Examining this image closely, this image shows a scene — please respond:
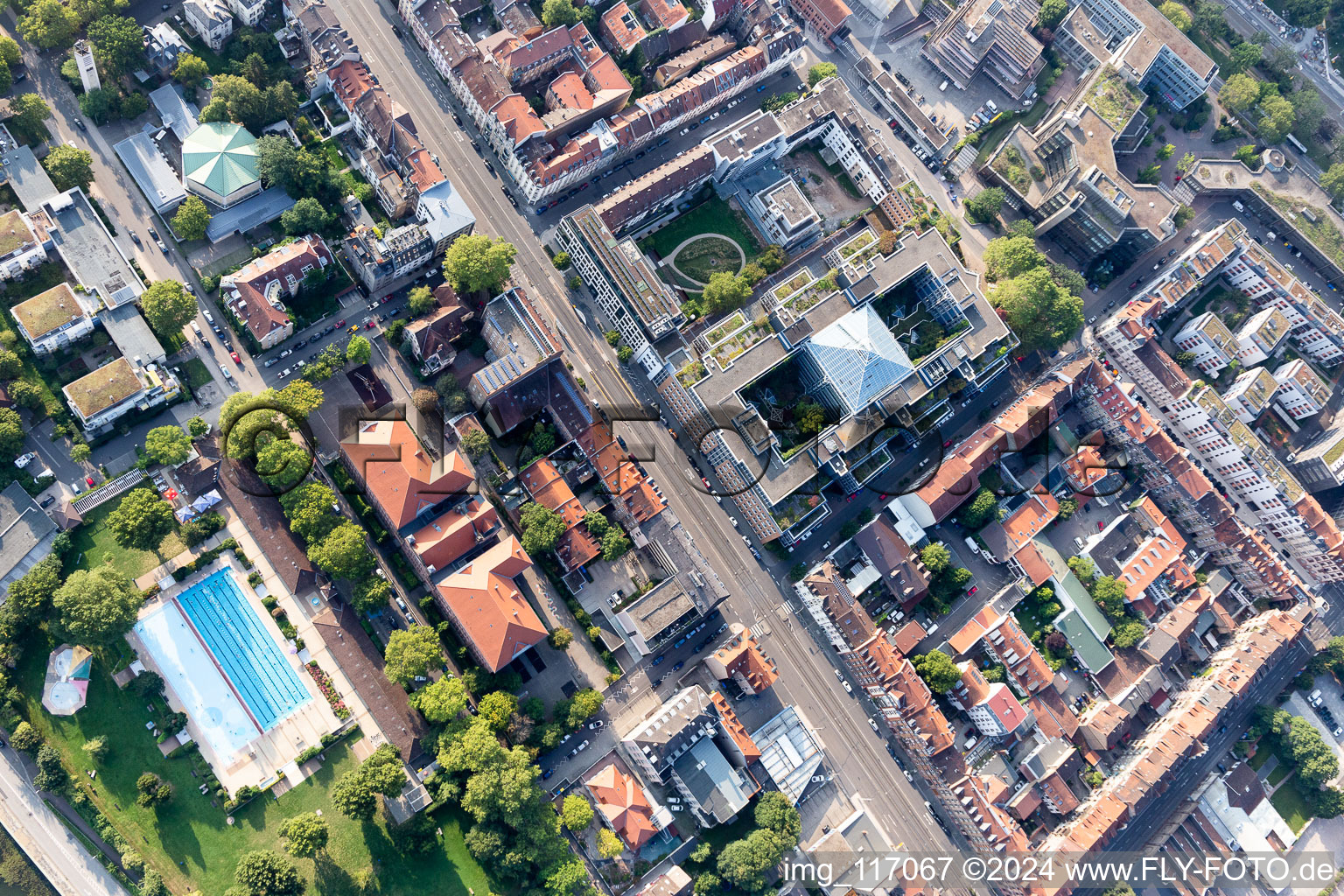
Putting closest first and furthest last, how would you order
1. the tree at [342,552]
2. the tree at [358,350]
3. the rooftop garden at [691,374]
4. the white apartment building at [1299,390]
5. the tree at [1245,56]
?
the tree at [342,552], the tree at [358,350], the rooftop garden at [691,374], the white apartment building at [1299,390], the tree at [1245,56]

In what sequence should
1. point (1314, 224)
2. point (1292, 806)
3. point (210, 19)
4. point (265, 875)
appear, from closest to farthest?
point (265, 875), point (210, 19), point (1292, 806), point (1314, 224)

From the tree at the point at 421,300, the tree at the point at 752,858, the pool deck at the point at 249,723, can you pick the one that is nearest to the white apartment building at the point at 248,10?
the tree at the point at 421,300

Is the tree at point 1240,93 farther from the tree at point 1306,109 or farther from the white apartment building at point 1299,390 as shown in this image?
the white apartment building at point 1299,390

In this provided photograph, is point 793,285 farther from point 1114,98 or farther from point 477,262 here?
point 1114,98

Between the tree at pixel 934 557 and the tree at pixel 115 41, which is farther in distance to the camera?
the tree at pixel 934 557

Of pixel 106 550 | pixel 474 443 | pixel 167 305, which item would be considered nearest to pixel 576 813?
pixel 474 443

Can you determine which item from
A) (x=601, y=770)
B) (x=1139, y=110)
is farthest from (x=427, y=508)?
(x=1139, y=110)
